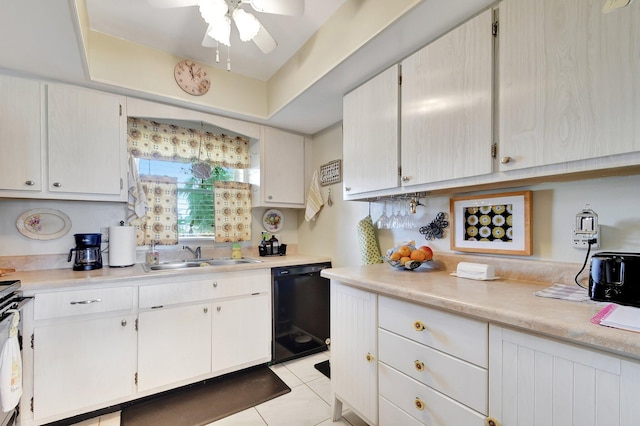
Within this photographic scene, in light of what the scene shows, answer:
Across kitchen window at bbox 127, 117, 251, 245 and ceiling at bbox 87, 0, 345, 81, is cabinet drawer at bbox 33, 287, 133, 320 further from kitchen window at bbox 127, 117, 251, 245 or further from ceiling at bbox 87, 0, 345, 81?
ceiling at bbox 87, 0, 345, 81

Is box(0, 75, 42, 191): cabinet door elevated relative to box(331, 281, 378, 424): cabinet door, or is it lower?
elevated

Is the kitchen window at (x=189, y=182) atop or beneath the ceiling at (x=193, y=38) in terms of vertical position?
beneath

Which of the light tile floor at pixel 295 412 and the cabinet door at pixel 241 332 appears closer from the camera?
the light tile floor at pixel 295 412

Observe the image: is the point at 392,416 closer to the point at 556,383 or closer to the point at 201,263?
the point at 556,383

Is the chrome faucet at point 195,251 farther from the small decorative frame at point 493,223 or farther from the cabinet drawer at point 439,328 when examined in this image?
the small decorative frame at point 493,223

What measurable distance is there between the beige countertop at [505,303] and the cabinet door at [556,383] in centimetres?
4

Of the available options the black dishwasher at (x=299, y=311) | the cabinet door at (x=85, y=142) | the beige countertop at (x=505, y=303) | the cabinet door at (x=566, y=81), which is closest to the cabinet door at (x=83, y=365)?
the cabinet door at (x=85, y=142)

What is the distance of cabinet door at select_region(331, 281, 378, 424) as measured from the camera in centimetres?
150

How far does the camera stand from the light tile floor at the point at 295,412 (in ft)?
5.76

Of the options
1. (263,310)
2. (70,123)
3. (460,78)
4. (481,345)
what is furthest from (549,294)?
(70,123)

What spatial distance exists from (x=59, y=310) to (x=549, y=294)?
8.44ft

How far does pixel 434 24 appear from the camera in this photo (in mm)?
1431

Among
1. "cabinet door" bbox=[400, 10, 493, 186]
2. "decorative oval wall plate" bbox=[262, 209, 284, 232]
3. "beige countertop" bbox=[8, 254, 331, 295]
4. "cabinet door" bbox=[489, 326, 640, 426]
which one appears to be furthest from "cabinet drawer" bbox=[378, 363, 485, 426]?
"decorative oval wall plate" bbox=[262, 209, 284, 232]

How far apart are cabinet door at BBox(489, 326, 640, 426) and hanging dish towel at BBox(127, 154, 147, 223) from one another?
8.53 ft
